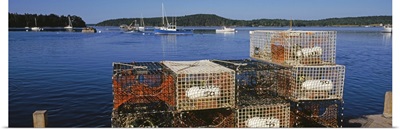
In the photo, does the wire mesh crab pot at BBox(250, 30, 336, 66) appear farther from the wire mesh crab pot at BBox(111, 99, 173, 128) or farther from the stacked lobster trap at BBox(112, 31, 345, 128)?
the wire mesh crab pot at BBox(111, 99, 173, 128)

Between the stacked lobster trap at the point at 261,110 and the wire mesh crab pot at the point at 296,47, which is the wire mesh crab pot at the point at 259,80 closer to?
the stacked lobster trap at the point at 261,110

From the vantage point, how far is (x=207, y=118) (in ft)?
33.5

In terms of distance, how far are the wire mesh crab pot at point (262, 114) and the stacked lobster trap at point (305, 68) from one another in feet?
2.51

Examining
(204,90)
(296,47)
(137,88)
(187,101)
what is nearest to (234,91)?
(204,90)

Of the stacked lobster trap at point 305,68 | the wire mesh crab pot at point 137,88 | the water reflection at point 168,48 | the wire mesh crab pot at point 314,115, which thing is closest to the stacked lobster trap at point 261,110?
the stacked lobster trap at point 305,68

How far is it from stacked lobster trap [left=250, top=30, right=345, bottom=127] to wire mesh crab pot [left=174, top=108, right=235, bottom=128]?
1.95 metres

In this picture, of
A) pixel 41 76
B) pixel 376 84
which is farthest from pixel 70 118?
pixel 376 84

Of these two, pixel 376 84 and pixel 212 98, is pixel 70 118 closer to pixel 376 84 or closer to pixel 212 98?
pixel 212 98

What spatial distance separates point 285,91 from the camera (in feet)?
33.6

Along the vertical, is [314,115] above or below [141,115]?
below

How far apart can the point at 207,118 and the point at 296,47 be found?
3368 mm

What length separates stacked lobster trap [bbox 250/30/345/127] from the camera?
9.69 metres

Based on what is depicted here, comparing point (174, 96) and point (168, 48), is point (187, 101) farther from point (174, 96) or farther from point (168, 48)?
point (168, 48)

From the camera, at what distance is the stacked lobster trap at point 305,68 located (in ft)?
31.8
